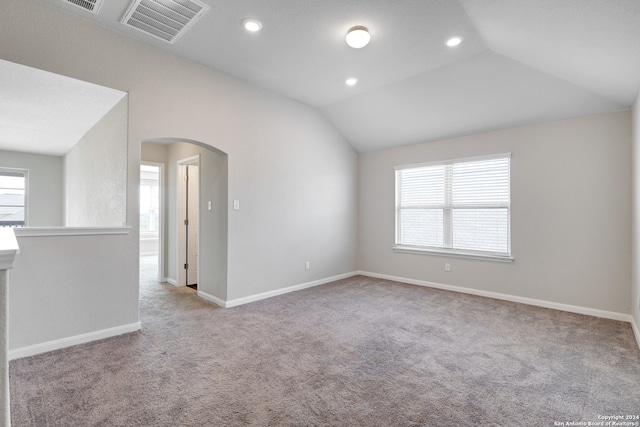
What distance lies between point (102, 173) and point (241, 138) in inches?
70.4

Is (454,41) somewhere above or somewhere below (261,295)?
above

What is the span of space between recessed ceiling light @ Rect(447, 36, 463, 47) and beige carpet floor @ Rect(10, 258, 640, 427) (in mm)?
2943

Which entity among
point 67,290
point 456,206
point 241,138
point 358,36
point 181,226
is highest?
point 358,36

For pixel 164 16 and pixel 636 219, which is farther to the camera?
pixel 636 219

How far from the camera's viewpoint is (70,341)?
274 cm

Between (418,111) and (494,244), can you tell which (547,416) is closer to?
(494,244)

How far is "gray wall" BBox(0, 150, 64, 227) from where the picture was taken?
6.13 meters

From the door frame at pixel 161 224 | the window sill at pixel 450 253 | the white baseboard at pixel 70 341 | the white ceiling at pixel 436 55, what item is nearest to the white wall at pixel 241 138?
the white ceiling at pixel 436 55

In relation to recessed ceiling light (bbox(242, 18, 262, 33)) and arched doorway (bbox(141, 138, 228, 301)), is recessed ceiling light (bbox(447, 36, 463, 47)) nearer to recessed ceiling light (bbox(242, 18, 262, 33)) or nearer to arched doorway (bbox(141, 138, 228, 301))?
recessed ceiling light (bbox(242, 18, 262, 33))

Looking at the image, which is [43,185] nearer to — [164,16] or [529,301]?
[164,16]

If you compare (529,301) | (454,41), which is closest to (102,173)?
Result: (454,41)

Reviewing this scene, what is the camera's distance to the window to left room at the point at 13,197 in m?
6.02

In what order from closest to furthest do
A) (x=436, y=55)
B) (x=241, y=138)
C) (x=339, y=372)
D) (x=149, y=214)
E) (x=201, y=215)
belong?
1. (x=339, y=372)
2. (x=436, y=55)
3. (x=241, y=138)
4. (x=201, y=215)
5. (x=149, y=214)

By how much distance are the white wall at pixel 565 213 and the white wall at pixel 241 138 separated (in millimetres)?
1963
